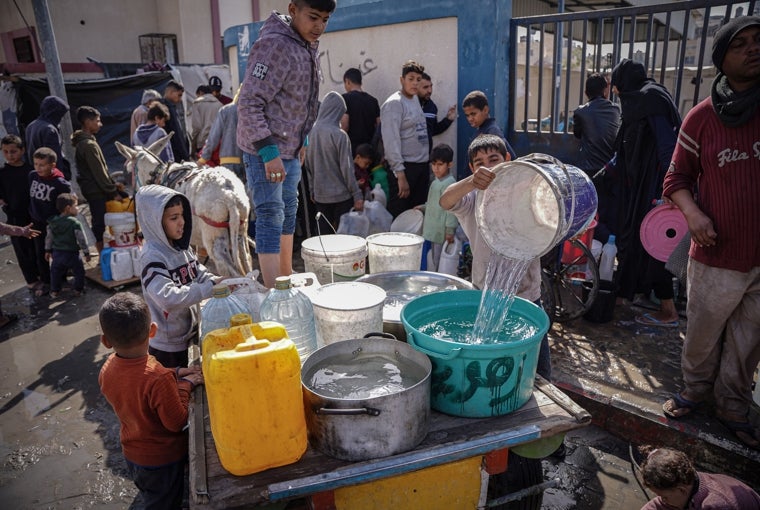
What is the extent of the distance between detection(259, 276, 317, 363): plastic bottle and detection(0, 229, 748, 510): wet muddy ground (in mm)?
1546

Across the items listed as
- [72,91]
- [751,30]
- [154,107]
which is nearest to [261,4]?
[72,91]

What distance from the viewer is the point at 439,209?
5.36 meters

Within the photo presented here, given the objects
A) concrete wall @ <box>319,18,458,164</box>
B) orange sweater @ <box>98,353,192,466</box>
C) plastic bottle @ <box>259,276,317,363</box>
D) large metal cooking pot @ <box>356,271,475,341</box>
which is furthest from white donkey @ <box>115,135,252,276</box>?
concrete wall @ <box>319,18,458,164</box>

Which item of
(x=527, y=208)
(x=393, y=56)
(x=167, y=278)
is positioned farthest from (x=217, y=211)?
(x=393, y=56)

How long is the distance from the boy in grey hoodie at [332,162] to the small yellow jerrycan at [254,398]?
430 centimetres

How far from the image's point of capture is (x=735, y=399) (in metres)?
3.15

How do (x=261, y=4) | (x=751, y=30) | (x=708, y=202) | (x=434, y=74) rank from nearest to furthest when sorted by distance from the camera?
(x=751, y=30), (x=708, y=202), (x=434, y=74), (x=261, y=4)

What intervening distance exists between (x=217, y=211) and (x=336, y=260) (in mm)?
1060

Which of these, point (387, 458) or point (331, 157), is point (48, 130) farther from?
point (387, 458)

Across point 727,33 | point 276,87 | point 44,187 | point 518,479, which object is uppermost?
point 727,33

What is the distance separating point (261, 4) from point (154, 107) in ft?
56.4

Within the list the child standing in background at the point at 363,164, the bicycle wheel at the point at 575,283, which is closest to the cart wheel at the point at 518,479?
the bicycle wheel at the point at 575,283

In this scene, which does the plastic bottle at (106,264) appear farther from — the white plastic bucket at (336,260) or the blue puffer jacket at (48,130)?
the white plastic bucket at (336,260)

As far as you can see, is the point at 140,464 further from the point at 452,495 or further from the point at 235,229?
the point at 235,229
